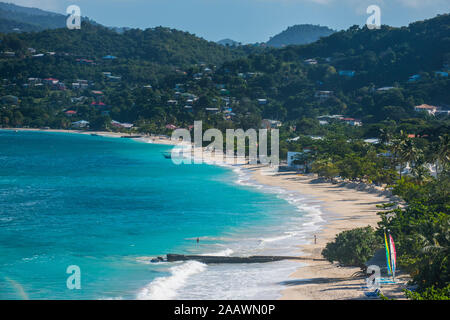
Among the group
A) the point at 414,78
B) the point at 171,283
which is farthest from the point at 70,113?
the point at 171,283

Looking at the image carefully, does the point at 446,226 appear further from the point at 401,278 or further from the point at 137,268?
the point at 137,268

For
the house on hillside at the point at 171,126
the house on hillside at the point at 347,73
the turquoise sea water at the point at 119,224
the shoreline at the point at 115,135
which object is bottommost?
the turquoise sea water at the point at 119,224

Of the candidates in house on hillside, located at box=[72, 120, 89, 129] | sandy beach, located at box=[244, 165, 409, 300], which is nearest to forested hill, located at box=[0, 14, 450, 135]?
house on hillside, located at box=[72, 120, 89, 129]

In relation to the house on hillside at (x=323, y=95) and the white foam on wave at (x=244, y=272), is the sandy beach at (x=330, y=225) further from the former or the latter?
the house on hillside at (x=323, y=95)

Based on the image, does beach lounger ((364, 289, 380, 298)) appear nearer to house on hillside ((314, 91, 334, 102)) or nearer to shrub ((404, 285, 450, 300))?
shrub ((404, 285, 450, 300))

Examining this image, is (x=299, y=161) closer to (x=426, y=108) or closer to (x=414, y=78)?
(x=426, y=108)

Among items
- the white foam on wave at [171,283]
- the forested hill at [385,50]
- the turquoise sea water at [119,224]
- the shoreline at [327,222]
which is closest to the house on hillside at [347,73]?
the forested hill at [385,50]
